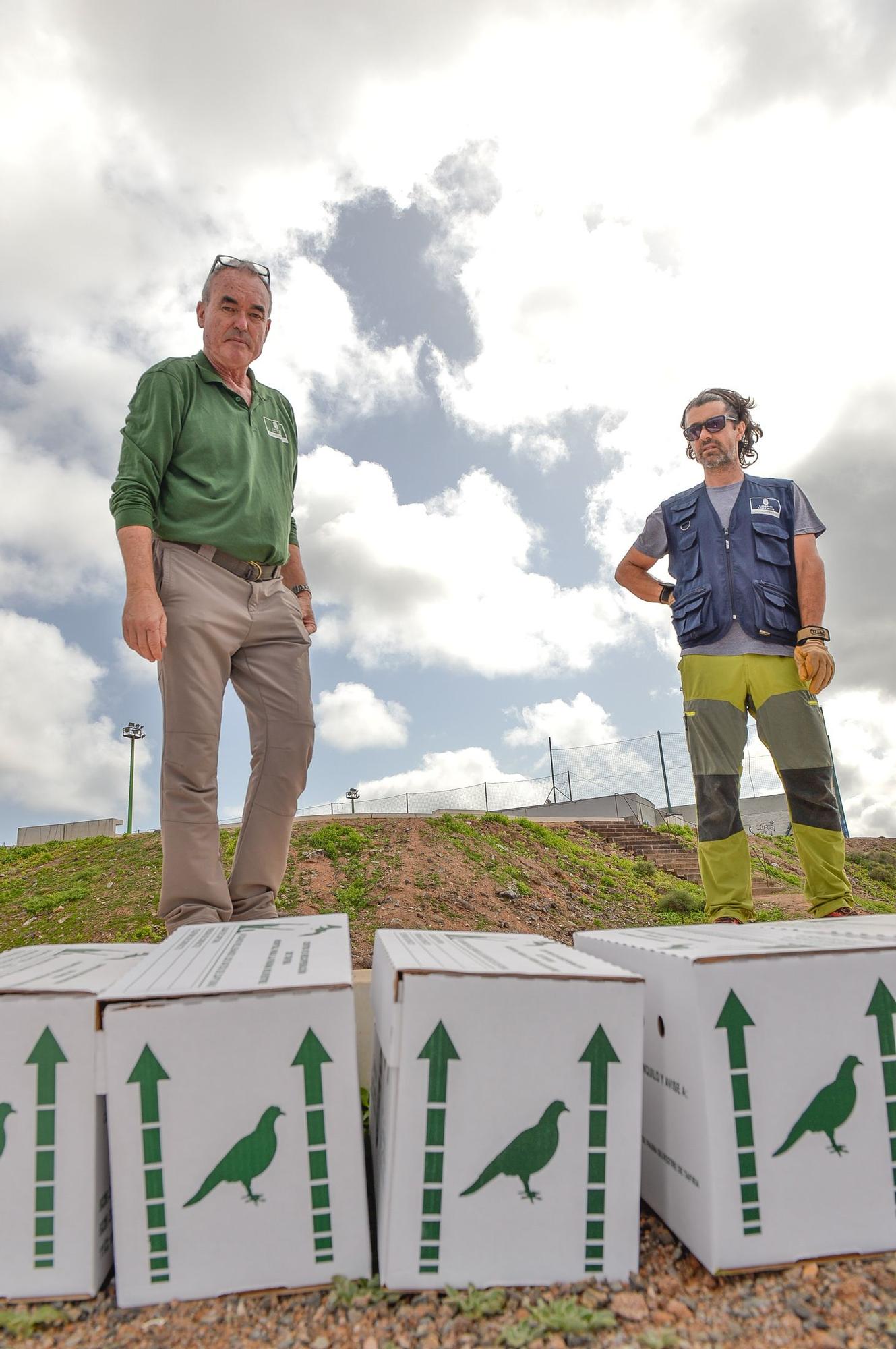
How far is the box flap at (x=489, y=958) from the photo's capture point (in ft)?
3.24

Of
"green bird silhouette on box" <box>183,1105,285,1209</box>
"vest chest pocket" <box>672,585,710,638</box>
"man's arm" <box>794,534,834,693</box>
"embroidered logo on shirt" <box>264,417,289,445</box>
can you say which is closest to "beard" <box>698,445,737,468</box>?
"man's arm" <box>794,534,834,693</box>

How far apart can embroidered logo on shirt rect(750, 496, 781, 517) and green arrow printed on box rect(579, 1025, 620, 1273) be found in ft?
7.15

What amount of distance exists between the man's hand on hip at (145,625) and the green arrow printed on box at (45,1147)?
117cm

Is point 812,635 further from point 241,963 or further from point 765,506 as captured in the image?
point 241,963

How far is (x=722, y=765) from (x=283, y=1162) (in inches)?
75.0

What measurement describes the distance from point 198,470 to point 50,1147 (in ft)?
5.76

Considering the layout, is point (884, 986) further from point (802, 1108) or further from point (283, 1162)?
point (283, 1162)

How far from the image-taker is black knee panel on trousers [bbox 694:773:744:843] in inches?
96.0

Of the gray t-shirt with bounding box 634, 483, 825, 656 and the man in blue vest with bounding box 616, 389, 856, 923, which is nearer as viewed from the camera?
the man in blue vest with bounding box 616, 389, 856, 923

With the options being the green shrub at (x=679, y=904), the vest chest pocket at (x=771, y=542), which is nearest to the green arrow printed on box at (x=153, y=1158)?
the vest chest pocket at (x=771, y=542)

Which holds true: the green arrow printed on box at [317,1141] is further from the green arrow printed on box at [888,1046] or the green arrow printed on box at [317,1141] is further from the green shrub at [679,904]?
the green shrub at [679,904]

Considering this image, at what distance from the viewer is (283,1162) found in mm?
963

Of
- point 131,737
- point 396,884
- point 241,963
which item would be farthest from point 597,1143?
point 131,737

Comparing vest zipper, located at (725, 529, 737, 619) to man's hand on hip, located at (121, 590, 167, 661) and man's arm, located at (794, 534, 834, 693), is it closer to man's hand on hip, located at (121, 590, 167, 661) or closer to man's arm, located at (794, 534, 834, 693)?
man's arm, located at (794, 534, 834, 693)
